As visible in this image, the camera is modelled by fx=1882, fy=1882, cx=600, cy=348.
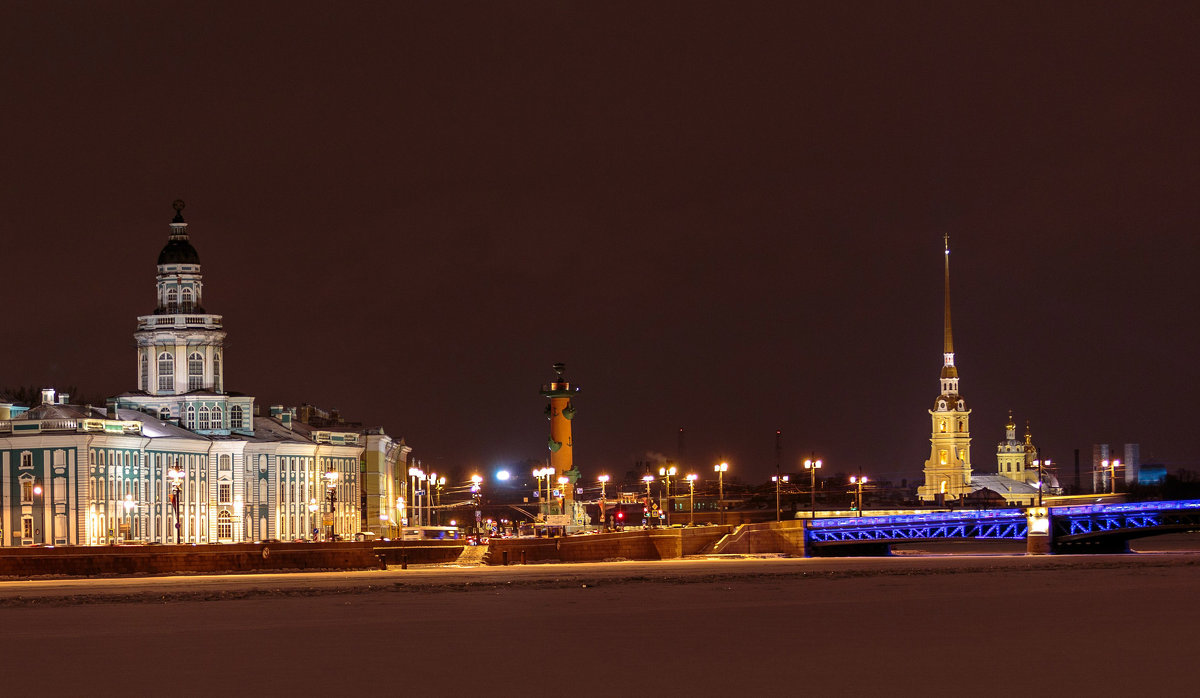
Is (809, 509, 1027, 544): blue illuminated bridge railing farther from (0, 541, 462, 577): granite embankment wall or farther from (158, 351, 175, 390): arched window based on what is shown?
(158, 351, 175, 390): arched window

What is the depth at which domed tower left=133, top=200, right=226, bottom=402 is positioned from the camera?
424ft

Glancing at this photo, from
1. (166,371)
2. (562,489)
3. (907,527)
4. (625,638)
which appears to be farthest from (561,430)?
(625,638)

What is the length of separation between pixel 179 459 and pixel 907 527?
1865 inches

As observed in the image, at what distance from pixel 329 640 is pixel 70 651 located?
498 centimetres

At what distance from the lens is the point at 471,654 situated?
3369 cm

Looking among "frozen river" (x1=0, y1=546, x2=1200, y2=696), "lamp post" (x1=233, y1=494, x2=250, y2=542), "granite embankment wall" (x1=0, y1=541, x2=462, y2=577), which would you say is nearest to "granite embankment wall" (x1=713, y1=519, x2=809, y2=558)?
"granite embankment wall" (x1=0, y1=541, x2=462, y2=577)

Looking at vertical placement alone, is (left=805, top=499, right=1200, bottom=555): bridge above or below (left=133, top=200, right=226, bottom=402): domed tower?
below

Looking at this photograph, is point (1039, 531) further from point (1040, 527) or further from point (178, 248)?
point (178, 248)

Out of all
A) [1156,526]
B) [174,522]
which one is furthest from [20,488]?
[1156,526]

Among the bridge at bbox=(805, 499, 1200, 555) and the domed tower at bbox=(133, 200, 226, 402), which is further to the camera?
the domed tower at bbox=(133, 200, 226, 402)

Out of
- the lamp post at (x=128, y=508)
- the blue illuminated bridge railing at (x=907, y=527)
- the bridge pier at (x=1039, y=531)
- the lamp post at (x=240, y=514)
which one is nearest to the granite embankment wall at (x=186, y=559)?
the blue illuminated bridge railing at (x=907, y=527)

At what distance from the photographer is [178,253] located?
5084 inches

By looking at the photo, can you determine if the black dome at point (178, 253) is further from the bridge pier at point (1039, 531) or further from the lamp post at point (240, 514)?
the bridge pier at point (1039, 531)

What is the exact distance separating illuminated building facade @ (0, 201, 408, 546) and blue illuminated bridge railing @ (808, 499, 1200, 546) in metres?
29.7
